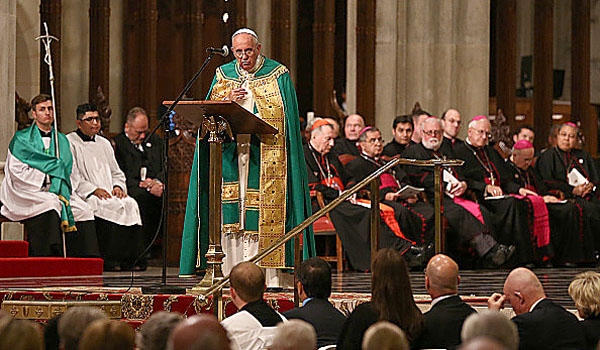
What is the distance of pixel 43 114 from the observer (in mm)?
10953

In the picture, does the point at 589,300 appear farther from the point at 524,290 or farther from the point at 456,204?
the point at 456,204

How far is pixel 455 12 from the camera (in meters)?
15.1

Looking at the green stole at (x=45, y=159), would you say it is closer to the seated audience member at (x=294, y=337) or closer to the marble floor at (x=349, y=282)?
the marble floor at (x=349, y=282)

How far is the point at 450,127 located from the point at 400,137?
57 cm

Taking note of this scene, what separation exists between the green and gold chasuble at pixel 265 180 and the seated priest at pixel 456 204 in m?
3.70

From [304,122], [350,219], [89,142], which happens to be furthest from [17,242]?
[304,122]

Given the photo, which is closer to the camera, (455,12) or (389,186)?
(389,186)

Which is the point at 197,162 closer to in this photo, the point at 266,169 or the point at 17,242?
the point at 266,169

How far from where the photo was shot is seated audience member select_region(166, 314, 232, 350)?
130 inches

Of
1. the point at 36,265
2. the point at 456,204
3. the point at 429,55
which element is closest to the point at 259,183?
the point at 36,265

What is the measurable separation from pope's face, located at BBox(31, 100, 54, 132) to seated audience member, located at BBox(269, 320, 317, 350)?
722cm

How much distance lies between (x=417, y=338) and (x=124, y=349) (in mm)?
2235

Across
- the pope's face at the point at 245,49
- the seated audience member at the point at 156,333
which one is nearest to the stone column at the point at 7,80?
the pope's face at the point at 245,49

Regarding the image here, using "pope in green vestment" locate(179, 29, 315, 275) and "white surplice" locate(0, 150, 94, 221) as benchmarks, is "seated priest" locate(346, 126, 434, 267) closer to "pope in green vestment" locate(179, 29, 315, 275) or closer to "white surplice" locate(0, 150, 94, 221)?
"white surplice" locate(0, 150, 94, 221)
